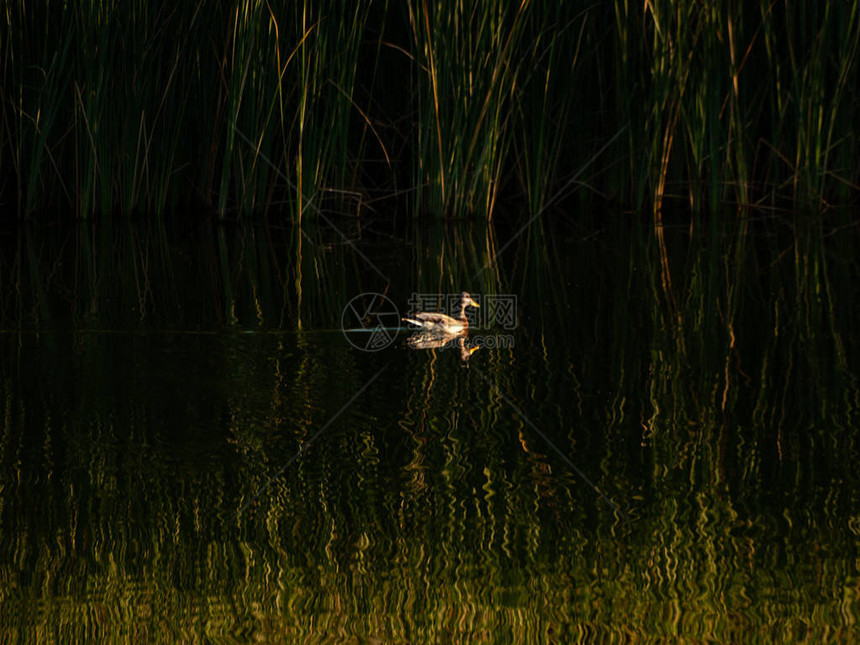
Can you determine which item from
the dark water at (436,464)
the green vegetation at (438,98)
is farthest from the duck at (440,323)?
the green vegetation at (438,98)

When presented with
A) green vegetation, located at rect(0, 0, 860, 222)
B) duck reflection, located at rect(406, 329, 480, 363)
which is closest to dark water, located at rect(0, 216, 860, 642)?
duck reflection, located at rect(406, 329, 480, 363)

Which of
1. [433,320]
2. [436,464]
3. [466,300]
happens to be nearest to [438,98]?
[466,300]

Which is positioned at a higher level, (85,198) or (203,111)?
(203,111)

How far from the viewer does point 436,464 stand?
9.52 ft

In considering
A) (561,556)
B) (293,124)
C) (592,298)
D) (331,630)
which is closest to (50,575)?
(331,630)

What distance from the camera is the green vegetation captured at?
277 inches

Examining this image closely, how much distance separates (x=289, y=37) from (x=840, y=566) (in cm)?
554

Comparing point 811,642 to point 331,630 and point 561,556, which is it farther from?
point 331,630

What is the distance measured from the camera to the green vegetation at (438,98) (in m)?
7.03

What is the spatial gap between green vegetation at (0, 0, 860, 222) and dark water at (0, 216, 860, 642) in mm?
1997

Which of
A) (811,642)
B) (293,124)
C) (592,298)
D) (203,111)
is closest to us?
(811,642)

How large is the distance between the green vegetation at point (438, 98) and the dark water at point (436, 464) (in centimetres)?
200

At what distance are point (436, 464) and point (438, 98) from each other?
436 centimetres

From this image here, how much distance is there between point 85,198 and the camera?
296 inches
